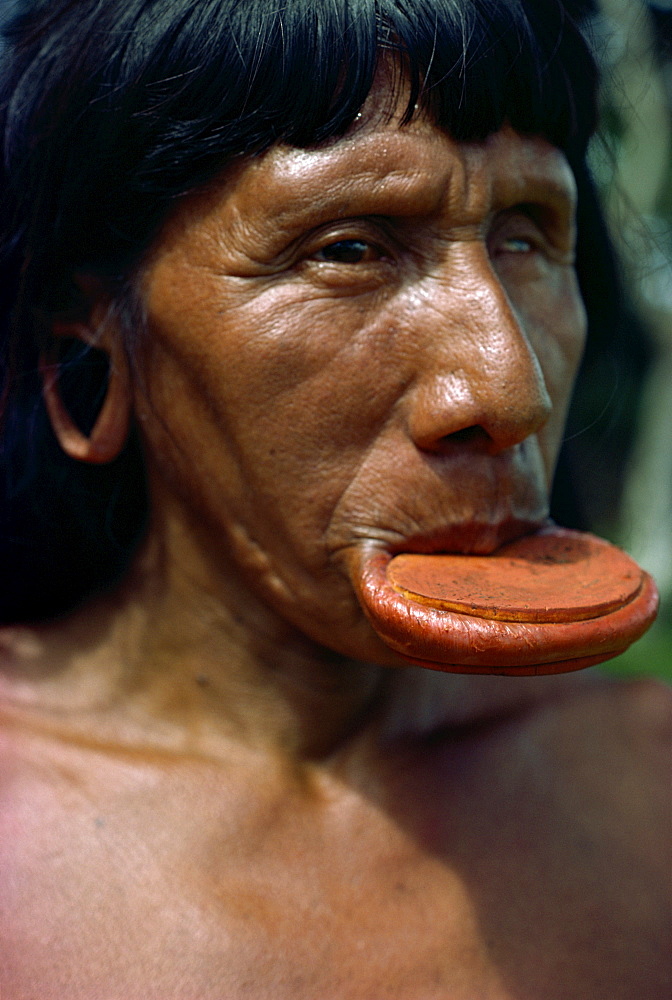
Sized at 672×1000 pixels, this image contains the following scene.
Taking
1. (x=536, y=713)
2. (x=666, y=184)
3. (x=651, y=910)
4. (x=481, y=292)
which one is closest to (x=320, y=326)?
(x=481, y=292)

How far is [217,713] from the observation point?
2109mm

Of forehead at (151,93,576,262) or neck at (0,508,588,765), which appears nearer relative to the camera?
forehead at (151,93,576,262)

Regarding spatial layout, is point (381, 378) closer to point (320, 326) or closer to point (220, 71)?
point (320, 326)

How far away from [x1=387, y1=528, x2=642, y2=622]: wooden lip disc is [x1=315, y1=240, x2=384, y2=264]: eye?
1.81ft

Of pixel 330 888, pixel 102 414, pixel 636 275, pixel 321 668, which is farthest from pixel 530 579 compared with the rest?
pixel 636 275

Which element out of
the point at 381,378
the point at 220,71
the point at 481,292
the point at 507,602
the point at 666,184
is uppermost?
the point at 220,71

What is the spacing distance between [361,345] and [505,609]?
21.8 inches

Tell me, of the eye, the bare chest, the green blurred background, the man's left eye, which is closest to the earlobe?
the eye

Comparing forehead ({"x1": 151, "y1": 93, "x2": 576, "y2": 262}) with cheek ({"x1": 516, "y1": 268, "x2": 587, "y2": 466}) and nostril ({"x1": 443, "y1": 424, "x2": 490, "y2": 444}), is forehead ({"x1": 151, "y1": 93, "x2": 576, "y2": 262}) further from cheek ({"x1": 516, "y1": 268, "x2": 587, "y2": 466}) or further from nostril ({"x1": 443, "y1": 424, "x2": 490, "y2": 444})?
nostril ({"x1": 443, "y1": 424, "x2": 490, "y2": 444})

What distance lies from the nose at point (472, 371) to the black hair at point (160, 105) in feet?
0.97

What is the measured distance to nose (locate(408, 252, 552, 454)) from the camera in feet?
5.35

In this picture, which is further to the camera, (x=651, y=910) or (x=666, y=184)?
(x=666, y=184)

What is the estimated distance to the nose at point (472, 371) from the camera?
1630 mm

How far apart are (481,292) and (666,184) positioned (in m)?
6.18
